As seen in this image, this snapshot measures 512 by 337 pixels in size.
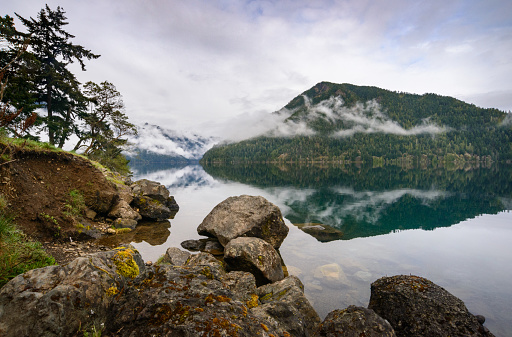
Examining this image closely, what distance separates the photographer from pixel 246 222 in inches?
661

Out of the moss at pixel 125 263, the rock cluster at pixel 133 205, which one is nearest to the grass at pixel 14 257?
the moss at pixel 125 263

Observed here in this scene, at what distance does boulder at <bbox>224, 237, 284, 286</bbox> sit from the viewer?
11977 millimetres

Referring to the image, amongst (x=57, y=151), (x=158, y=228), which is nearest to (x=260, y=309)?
(x=158, y=228)

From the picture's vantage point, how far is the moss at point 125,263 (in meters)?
6.61

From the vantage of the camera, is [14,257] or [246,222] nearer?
[14,257]

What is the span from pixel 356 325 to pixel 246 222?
11172 mm

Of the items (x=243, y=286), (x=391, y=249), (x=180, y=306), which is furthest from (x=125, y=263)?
(x=391, y=249)

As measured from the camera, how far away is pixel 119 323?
3842 mm

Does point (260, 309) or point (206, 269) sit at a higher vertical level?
point (206, 269)

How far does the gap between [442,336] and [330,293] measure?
5.46 m

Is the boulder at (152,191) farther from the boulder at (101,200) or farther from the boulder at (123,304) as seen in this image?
the boulder at (123,304)

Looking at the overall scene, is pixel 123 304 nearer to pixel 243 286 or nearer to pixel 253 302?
pixel 253 302

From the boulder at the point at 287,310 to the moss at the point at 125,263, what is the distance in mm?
3606

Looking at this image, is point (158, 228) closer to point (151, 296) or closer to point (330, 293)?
point (330, 293)
